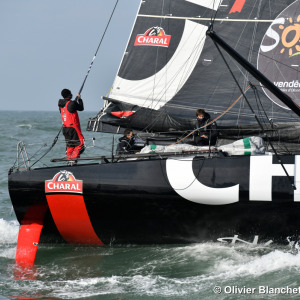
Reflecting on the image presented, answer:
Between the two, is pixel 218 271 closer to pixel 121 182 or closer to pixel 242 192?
pixel 242 192

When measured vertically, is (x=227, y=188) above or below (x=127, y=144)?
below

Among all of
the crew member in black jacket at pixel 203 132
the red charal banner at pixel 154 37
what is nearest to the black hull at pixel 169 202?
the crew member in black jacket at pixel 203 132

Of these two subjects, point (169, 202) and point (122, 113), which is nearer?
point (169, 202)

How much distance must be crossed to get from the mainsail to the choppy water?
1824mm

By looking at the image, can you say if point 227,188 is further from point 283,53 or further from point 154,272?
point 283,53

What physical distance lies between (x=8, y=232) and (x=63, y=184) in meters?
1.65

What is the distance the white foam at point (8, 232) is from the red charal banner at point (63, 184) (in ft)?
3.98

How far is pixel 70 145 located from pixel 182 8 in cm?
244

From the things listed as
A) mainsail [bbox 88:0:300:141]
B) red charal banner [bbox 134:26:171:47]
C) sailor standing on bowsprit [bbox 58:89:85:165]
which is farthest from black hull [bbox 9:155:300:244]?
red charal banner [bbox 134:26:171:47]

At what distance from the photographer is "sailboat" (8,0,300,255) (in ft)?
21.2

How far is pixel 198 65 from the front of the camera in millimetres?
8281

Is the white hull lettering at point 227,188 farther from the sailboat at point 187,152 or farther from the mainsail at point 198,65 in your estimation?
the mainsail at point 198,65

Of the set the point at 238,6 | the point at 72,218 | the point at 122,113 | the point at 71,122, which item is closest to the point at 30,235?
the point at 72,218

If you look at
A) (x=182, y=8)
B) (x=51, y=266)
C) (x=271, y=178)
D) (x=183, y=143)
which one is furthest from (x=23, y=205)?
(x=182, y=8)
